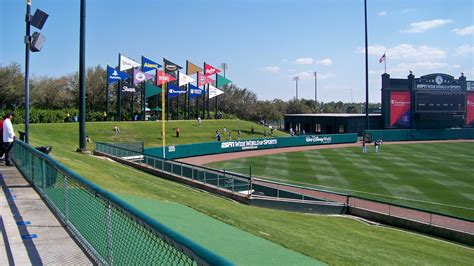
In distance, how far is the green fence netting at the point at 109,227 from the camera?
329 centimetres

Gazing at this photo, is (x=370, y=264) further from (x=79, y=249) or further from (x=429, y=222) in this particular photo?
(x=429, y=222)

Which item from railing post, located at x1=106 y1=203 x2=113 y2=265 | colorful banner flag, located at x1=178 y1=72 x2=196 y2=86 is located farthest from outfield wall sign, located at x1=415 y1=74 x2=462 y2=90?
railing post, located at x1=106 y1=203 x2=113 y2=265

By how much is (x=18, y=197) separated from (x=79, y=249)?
3.99 metres

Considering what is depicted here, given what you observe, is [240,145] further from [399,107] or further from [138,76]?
[399,107]

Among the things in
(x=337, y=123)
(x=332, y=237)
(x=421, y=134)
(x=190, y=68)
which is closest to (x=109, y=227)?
(x=332, y=237)

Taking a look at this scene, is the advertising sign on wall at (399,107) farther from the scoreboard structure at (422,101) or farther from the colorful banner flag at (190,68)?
the colorful banner flag at (190,68)

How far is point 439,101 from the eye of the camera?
69875 mm

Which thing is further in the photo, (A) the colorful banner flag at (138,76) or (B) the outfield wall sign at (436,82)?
(B) the outfield wall sign at (436,82)

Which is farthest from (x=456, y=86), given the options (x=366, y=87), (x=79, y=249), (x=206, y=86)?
(x=79, y=249)

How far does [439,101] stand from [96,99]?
60258 millimetres

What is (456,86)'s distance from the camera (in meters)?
70.4

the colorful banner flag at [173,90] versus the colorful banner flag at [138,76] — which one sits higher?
the colorful banner flag at [138,76]

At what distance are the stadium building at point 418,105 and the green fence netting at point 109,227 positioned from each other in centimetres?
6587

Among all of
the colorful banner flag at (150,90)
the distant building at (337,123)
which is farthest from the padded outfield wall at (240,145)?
the colorful banner flag at (150,90)
